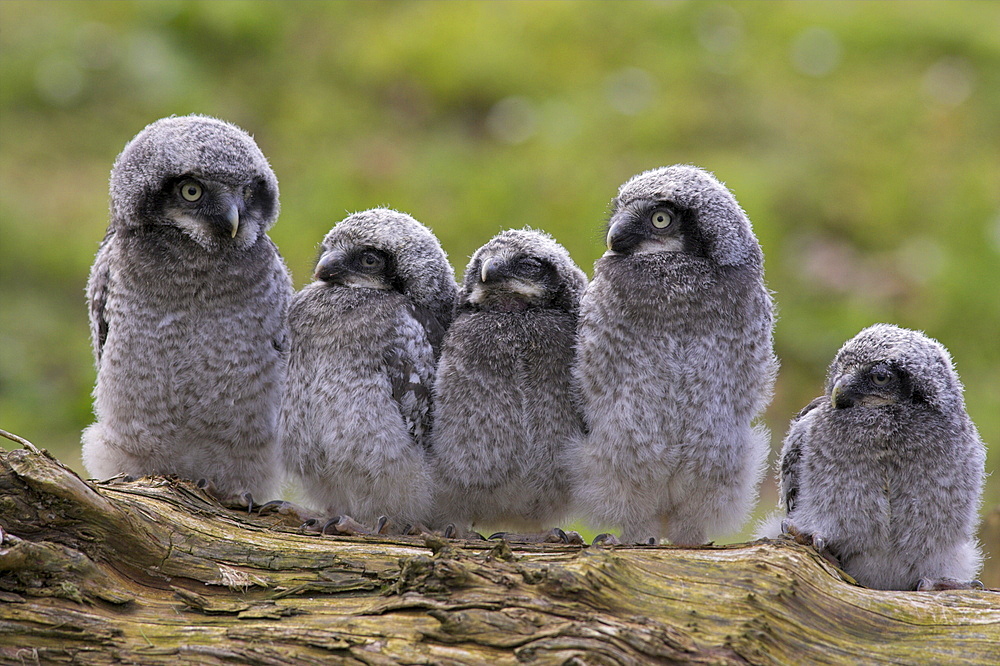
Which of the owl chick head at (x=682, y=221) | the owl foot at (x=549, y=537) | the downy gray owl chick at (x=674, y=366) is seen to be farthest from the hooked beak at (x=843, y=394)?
the owl foot at (x=549, y=537)

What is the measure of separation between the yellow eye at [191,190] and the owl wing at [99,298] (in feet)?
1.93

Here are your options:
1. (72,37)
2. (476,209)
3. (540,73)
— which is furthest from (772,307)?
(72,37)

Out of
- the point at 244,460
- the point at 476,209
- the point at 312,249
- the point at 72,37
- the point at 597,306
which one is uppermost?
the point at 72,37

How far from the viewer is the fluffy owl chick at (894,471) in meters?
4.04

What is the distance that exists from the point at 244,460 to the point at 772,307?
255 cm

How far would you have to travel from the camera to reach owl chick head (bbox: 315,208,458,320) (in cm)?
452

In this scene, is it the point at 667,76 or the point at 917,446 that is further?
the point at 667,76

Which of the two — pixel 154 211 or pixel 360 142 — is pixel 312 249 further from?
pixel 154 211

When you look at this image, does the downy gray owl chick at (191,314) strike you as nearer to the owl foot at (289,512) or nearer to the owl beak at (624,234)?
the owl foot at (289,512)

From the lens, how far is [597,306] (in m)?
4.30

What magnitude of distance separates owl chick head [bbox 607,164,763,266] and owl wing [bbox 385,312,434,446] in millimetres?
975

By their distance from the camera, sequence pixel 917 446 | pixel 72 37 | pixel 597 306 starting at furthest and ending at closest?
1. pixel 72 37
2. pixel 597 306
3. pixel 917 446

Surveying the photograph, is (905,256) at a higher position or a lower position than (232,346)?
higher

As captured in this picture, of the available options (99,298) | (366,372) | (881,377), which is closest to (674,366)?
(881,377)
